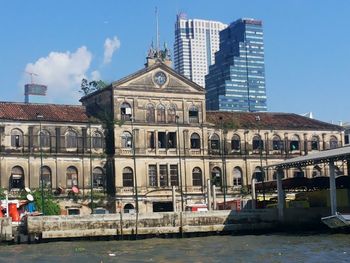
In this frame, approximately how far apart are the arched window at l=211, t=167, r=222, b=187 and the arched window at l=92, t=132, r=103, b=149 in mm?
12977

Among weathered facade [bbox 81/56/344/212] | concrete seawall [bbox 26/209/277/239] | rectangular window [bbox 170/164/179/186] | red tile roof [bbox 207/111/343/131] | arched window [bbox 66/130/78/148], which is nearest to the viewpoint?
concrete seawall [bbox 26/209/277/239]

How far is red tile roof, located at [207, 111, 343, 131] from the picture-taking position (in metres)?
77.2

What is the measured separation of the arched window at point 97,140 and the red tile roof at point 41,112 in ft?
6.03

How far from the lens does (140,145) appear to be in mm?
70250

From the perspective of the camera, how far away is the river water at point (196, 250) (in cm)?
3794

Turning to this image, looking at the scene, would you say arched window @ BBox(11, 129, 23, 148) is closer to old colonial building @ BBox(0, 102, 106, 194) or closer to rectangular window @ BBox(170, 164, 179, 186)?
old colonial building @ BBox(0, 102, 106, 194)

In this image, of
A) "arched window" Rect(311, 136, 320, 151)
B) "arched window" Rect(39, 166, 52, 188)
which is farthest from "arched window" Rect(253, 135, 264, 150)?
"arched window" Rect(39, 166, 52, 188)

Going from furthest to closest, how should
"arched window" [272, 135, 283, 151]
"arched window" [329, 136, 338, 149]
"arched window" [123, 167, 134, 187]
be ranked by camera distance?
"arched window" [329, 136, 338, 149]
"arched window" [272, 135, 283, 151]
"arched window" [123, 167, 134, 187]

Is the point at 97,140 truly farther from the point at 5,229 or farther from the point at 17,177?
the point at 5,229

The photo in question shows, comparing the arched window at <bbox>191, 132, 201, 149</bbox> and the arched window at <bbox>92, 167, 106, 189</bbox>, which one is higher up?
the arched window at <bbox>191, 132, 201, 149</bbox>

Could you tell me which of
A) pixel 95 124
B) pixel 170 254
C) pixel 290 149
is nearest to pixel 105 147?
A: pixel 95 124

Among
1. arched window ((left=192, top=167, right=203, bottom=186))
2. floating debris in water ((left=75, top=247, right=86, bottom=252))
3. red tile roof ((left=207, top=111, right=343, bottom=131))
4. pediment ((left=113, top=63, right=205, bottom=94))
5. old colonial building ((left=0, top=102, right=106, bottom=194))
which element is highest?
pediment ((left=113, top=63, right=205, bottom=94))

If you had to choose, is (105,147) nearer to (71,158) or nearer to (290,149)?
(71,158)

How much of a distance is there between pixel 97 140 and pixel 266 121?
21.3m
